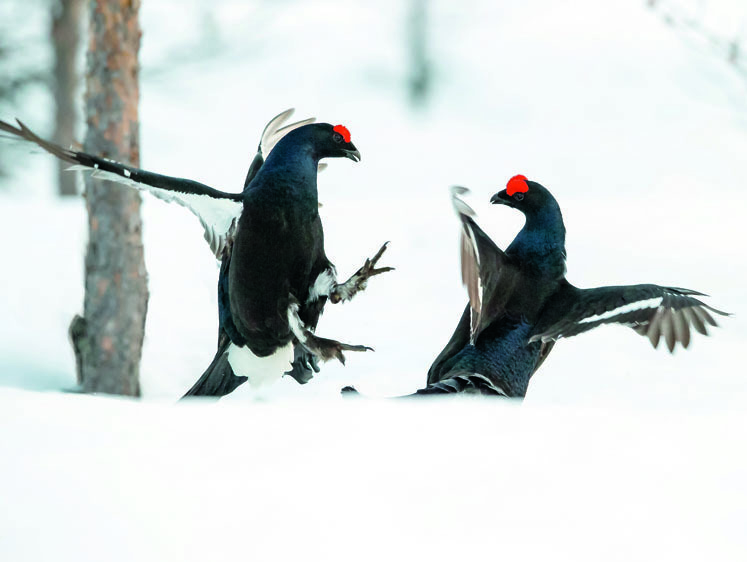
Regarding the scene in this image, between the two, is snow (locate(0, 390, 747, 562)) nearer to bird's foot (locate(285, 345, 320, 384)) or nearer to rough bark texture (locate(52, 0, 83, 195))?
bird's foot (locate(285, 345, 320, 384))

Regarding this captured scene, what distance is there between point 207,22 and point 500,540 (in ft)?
47.2

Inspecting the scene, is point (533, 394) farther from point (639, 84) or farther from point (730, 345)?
point (639, 84)

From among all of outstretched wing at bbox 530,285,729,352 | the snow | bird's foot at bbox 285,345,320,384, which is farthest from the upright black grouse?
the snow

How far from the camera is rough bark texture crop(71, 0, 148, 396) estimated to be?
5480 millimetres

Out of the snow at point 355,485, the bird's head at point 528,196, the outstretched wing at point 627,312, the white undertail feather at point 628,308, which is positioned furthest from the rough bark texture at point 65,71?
the snow at point 355,485

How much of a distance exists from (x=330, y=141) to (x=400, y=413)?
1700mm

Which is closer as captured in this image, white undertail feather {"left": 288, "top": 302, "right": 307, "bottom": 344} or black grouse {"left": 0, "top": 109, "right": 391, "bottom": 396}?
black grouse {"left": 0, "top": 109, "right": 391, "bottom": 396}

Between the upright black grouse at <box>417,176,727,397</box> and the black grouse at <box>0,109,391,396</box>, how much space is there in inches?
20.4

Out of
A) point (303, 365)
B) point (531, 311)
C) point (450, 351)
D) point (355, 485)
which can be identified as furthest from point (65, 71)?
point (355, 485)

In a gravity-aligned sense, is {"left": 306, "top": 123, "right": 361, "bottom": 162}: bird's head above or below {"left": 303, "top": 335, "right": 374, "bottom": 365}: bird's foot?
above

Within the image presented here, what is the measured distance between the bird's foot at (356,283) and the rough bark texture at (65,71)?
887 centimetres

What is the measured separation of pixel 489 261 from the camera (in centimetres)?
392

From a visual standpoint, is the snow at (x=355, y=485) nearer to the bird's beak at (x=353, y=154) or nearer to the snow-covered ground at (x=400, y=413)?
the snow-covered ground at (x=400, y=413)

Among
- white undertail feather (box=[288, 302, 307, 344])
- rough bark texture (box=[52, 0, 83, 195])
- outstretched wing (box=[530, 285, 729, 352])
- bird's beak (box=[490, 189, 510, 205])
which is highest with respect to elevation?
rough bark texture (box=[52, 0, 83, 195])
